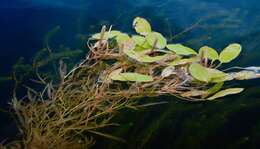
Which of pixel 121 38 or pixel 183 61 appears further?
pixel 121 38

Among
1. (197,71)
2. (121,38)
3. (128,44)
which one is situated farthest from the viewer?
(121,38)

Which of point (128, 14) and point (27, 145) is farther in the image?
point (128, 14)

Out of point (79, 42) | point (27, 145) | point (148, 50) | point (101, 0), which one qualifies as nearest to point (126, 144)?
point (27, 145)

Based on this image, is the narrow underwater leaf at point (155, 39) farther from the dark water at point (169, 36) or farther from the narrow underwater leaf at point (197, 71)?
the dark water at point (169, 36)

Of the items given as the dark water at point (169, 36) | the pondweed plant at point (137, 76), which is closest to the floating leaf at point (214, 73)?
the pondweed plant at point (137, 76)

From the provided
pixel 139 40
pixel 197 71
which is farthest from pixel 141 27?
pixel 197 71

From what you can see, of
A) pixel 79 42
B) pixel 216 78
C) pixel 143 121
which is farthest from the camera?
pixel 79 42

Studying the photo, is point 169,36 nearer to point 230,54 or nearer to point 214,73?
point 230,54

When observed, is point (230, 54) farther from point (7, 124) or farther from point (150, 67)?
point (7, 124)

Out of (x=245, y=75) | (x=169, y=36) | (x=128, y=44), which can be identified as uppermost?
(x=169, y=36)
